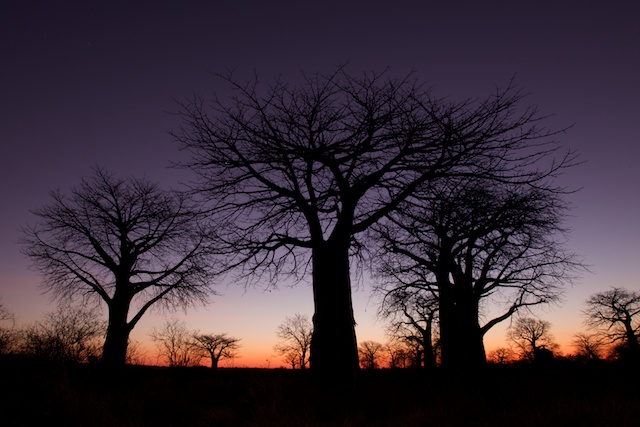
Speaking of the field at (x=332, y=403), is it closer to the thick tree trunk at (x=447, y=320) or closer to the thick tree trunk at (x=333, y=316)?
the thick tree trunk at (x=333, y=316)

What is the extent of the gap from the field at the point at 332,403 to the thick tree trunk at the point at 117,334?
509cm

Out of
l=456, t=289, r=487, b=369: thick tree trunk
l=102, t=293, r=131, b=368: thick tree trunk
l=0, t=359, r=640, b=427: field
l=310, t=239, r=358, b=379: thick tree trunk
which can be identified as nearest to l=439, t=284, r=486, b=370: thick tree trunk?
l=456, t=289, r=487, b=369: thick tree trunk

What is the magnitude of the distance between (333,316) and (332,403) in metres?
1.24

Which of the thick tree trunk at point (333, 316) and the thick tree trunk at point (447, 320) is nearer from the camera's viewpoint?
the thick tree trunk at point (333, 316)

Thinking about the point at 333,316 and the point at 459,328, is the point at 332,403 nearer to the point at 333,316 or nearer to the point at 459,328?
the point at 333,316

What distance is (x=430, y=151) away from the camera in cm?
488

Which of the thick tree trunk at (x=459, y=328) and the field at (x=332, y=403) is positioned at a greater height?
the thick tree trunk at (x=459, y=328)

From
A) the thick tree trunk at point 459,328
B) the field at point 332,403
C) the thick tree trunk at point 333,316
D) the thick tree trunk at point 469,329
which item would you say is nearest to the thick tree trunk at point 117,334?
the field at point 332,403

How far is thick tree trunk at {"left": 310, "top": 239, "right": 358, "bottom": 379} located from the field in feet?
1.00

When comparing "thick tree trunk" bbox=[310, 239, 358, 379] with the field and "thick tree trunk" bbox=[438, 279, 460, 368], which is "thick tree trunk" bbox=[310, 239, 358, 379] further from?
"thick tree trunk" bbox=[438, 279, 460, 368]

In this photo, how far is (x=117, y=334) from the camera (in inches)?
417

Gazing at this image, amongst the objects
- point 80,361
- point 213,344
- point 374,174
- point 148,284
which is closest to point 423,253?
point 374,174

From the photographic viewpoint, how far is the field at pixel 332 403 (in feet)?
10.8

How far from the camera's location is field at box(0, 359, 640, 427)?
3.30m
